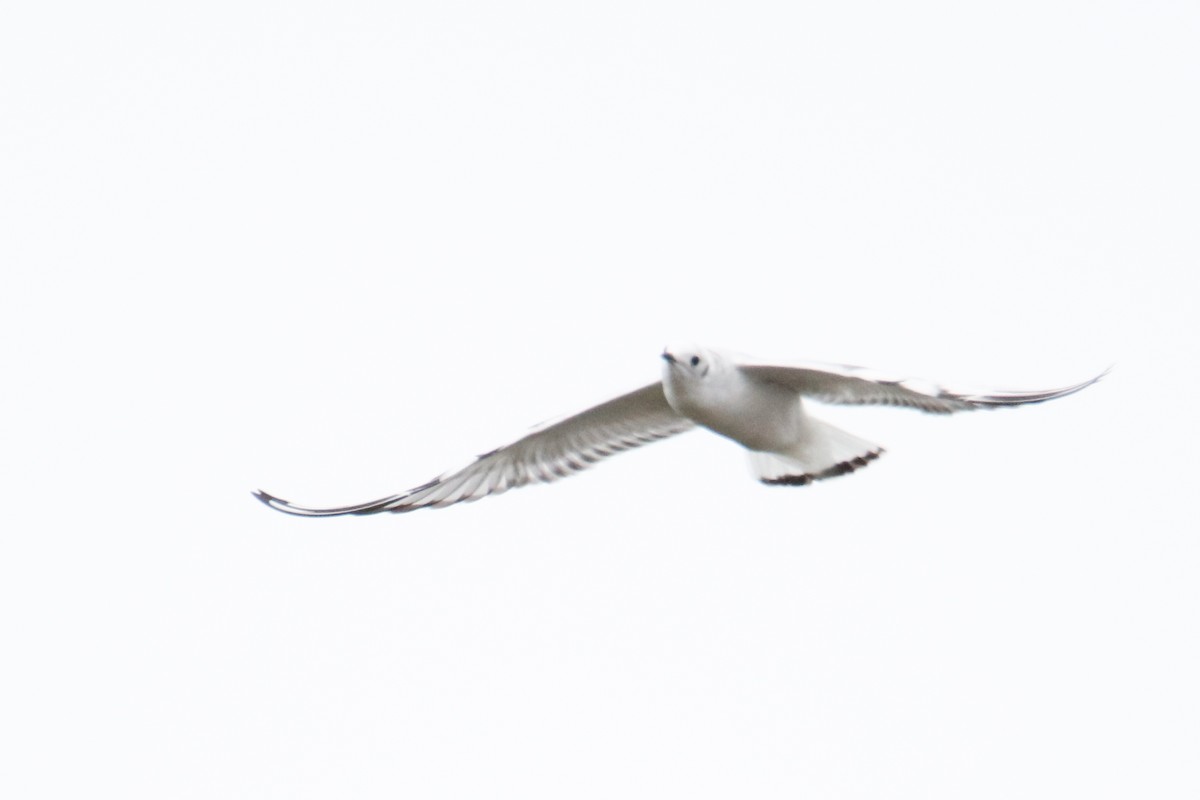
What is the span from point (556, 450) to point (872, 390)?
2381mm

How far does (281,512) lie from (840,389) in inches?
128

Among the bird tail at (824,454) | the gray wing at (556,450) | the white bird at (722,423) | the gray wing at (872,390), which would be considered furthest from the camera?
the gray wing at (556,450)

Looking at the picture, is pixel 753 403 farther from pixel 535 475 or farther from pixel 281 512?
pixel 281 512

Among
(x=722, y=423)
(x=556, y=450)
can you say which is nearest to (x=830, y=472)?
(x=722, y=423)

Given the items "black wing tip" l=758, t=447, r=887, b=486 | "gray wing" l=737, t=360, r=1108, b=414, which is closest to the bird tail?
"black wing tip" l=758, t=447, r=887, b=486

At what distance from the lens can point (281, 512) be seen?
10.8m

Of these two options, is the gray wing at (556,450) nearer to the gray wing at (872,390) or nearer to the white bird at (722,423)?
the white bird at (722,423)

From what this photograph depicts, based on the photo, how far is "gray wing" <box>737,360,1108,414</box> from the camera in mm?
9688

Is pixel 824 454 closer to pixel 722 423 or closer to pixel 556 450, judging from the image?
pixel 722 423

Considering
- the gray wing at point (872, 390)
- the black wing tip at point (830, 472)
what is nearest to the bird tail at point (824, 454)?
the black wing tip at point (830, 472)

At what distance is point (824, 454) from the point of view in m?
11.3

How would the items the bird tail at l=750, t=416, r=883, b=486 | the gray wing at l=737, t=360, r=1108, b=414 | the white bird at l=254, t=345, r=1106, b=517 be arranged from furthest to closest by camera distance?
the bird tail at l=750, t=416, r=883, b=486 → the white bird at l=254, t=345, r=1106, b=517 → the gray wing at l=737, t=360, r=1108, b=414

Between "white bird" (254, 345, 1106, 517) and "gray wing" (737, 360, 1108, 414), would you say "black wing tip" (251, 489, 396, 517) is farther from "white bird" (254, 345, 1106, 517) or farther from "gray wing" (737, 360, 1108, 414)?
"gray wing" (737, 360, 1108, 414)

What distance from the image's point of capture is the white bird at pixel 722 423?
10219 millimetres
